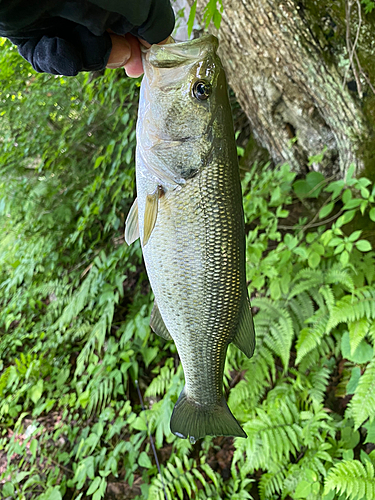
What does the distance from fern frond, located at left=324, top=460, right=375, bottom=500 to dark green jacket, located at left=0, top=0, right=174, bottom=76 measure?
2.14 metres

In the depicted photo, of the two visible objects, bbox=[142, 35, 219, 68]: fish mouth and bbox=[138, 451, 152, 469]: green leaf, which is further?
bbox=[138, 451, 152, 469]: green leaf

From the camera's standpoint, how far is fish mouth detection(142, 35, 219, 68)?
3.31 feet

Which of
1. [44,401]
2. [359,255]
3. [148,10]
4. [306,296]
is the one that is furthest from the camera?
[44,401]

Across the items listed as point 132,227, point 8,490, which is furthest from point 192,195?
point 8,490

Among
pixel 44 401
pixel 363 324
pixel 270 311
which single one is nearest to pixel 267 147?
pixel 270 311

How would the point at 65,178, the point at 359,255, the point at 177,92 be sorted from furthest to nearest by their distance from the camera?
the point at 65,178
the point at 359,255
the point at 177,92

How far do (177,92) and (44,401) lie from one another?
149 inches

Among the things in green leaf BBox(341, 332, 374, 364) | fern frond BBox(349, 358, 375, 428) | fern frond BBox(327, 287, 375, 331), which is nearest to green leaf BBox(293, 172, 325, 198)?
fern frond BBox(327, 287, 375, 331)

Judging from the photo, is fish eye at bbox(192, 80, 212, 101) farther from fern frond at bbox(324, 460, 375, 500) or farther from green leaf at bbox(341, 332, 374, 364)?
fern frond at bbox(324, 460, 375, 500)

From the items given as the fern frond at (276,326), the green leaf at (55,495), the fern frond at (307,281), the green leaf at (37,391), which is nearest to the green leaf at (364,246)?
the fern frond at (307,281)

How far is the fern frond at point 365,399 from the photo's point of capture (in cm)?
184

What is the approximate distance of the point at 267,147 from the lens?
3.02m

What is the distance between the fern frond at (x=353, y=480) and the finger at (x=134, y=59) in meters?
2.13

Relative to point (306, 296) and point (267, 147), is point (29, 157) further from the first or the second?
point (306, 296)
